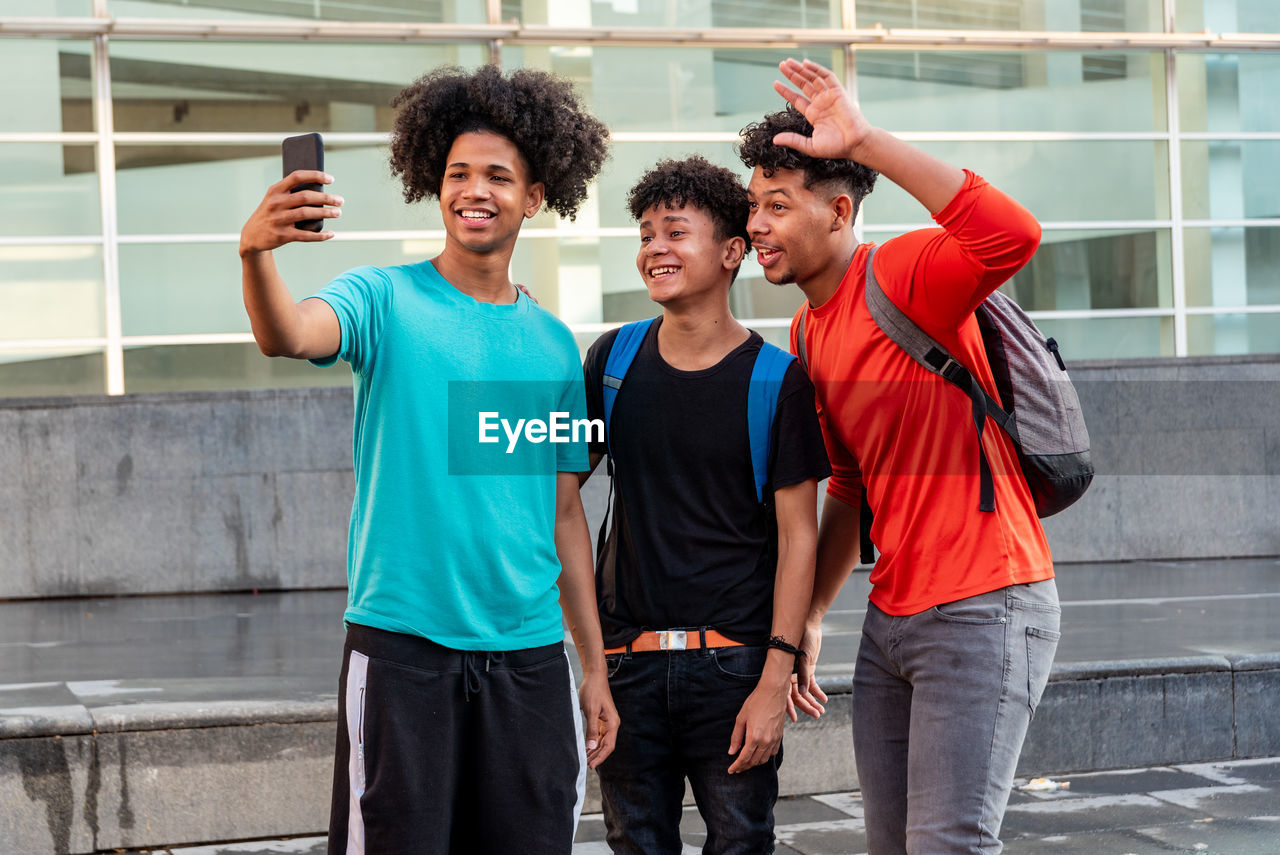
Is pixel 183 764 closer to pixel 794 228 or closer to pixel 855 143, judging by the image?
pixel 794 228

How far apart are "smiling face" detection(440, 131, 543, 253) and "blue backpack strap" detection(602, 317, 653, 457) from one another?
43cm

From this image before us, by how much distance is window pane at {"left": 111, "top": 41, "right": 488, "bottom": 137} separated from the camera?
10.8m

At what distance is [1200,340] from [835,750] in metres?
8.61

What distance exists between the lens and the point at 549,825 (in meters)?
2.79

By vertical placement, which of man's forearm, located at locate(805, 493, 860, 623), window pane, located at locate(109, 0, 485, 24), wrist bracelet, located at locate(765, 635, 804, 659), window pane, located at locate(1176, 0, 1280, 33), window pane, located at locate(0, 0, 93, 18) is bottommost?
wrist bracelet, located at locate(765, 635, 804, 659)

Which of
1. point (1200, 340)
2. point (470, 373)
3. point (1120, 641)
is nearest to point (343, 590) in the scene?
point (1120, 641)

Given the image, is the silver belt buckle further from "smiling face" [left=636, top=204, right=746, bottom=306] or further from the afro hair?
the afro hair

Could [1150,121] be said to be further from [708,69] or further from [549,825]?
[549,825]

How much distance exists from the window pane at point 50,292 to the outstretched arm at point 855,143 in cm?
891

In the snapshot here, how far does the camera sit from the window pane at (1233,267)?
1251cm

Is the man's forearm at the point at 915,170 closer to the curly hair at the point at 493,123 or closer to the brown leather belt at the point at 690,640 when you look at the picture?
the curly hair at the point at 493,123

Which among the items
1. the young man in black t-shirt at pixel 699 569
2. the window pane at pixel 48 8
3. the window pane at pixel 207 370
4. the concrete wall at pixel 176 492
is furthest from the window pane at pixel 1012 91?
the young man in black t-shirt at pixel 699 569

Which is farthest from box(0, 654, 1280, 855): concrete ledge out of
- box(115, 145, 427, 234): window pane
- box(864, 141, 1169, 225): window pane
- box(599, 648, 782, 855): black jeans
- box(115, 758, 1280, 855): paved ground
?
box(864, 141, 1169, 225): window pane

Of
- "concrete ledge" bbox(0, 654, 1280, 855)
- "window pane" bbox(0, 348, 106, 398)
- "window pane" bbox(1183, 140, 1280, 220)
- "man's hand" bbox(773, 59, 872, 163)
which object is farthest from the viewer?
"window pane" bbox(1183, 140, 1280, 220)
